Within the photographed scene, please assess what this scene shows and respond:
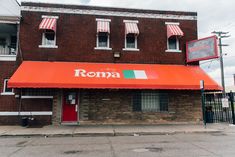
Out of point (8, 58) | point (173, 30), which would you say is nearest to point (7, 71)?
point (8, 58)

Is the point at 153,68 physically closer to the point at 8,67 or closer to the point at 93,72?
the point at 93,72

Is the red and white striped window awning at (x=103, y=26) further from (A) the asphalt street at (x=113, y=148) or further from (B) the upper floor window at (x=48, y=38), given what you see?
(A) the asphalt street at (x=113, y=148)

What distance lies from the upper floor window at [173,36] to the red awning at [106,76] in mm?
1742

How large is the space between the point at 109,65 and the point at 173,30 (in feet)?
17.9

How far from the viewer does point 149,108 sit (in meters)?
15.3

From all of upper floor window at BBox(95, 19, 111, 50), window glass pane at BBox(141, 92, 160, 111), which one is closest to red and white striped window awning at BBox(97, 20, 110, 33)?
upper floor window at BBox(95, 19, 111, 50)

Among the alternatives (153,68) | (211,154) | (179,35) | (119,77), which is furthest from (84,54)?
(211,154)

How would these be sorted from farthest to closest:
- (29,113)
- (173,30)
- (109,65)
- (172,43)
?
1. (172,43)
2. (173,30)
3. (109,65)
4. (29,113)

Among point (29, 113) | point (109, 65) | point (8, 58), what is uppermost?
point (8, 58)

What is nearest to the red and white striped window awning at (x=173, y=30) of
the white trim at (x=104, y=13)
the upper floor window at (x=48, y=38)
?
the white trim at (x=104, y=13)

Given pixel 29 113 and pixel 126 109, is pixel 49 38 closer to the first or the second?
pixel 29 113

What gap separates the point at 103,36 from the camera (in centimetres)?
1598

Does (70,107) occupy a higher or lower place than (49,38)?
lower

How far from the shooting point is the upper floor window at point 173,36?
51.8 feet
